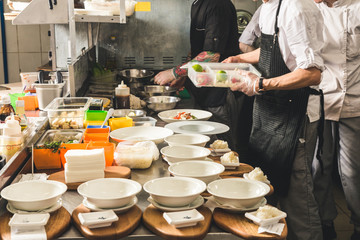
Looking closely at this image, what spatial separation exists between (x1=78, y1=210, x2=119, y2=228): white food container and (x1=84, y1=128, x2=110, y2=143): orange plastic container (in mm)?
862

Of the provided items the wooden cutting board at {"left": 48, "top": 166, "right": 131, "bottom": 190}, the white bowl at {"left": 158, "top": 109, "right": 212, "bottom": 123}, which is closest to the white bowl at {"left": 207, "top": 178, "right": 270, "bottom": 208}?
the wooden cutting board at {"left": 48, "top": 166, "right": 131, "bottom": 190}

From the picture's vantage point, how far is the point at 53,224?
5.28 ft

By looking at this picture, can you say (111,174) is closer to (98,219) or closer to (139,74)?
(98,219)

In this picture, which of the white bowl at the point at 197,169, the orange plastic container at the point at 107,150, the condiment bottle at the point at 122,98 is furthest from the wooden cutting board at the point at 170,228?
the condiment bottle at the point at 122,98

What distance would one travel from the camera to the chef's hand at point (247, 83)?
9.23ft

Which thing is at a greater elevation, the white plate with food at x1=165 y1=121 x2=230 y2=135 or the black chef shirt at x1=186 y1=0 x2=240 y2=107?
the black chef shirt at x1=186 y1=0 x2=240 y2=107

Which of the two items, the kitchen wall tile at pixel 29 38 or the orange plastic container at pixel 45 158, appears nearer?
the orange plastic container at pixel 45 158

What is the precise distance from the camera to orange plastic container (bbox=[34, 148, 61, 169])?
2193 mm

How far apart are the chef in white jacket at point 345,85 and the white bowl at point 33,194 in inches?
96.6

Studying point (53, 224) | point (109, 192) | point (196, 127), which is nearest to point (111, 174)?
point (109, 192)

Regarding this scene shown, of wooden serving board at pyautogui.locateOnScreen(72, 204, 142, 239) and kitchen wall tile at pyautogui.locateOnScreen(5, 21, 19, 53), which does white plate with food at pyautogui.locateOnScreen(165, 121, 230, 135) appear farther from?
kitchen wall tile at pyautogui.locateOnScreen(5, 21, 19, 53)

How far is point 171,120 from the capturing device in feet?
10.2

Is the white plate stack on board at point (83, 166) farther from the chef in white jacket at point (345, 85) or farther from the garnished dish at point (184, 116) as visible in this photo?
the chef in white jacket at point (345, 85)

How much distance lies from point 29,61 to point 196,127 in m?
5.43
